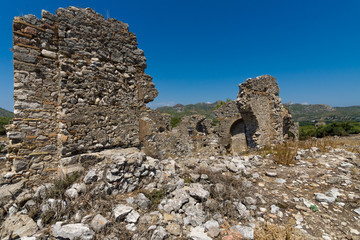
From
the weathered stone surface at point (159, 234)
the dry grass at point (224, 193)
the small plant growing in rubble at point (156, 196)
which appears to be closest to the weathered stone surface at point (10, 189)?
the small plant growing in rubble at point (156, 196)

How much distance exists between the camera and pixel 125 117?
4.18m

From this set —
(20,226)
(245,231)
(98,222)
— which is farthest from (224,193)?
(20,226)

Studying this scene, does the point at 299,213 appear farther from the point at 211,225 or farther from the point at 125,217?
the point at 125,217

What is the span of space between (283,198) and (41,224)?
4.28 m

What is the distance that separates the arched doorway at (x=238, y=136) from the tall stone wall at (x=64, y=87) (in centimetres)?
966

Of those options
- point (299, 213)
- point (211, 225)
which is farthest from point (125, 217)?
point (299, 213)

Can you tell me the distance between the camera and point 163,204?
2.85m

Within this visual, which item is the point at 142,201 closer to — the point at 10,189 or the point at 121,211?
the point at 121,211

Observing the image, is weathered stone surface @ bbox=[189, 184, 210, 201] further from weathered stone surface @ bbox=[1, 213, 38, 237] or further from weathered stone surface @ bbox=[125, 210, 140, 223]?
weathered stone surface @ bbox=[1, 213, 38, 237]

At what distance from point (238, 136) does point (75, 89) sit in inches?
428

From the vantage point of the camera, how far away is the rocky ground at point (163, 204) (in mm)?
2268

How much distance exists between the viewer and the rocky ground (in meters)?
2.27

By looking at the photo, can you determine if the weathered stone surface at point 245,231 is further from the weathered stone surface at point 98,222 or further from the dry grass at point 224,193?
the weathered stone surface at point 98,222

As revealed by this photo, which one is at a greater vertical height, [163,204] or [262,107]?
[262,107]
